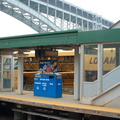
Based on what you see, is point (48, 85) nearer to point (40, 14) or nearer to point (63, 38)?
point (63, 38)

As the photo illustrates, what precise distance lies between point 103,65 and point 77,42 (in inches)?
44.8

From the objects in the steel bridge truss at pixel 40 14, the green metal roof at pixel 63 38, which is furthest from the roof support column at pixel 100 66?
the steel bridge truss at pixel 40 14

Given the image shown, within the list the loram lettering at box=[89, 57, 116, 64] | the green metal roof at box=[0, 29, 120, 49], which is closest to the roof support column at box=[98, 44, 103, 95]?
the loram lettering at box=[89, 57, 116, 64]

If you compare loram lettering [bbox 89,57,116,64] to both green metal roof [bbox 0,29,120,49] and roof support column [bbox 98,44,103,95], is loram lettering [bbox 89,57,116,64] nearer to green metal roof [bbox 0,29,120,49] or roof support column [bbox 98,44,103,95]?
roof support column [bbox 98,44,103,95]

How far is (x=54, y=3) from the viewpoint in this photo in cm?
3744

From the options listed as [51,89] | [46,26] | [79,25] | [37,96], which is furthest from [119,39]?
[79,25]

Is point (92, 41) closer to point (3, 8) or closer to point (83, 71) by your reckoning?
point (83, 71)

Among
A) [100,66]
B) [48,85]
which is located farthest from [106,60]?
[48,85]

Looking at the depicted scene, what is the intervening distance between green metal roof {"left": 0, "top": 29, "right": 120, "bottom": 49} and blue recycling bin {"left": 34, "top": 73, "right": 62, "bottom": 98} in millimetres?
1457

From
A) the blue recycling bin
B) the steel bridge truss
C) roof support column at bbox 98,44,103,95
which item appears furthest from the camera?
the steel bridge truss

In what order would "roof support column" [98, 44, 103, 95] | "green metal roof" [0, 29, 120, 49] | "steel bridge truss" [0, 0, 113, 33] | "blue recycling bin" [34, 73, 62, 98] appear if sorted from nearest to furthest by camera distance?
"green metal roof" [0, 29, 120, 49], "roof support column" [98, 44, 103, 95], "blue recycling bin" [34, 73, 62, 98], "steel bridge truss" [0, 0, 113, 33]

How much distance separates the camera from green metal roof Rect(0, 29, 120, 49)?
25.1 feet

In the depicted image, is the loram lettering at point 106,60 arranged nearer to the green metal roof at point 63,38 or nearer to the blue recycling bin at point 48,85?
the green metal roof at point 63,38

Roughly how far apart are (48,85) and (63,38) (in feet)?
7.46
